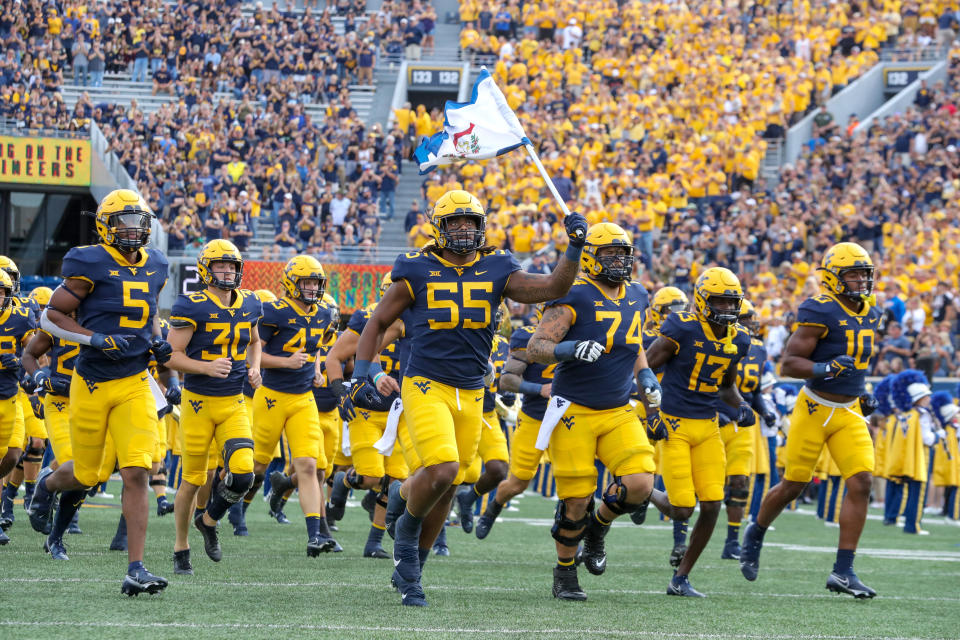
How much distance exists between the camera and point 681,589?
837cm

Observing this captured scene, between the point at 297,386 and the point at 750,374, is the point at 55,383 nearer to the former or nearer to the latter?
the point at 297,386

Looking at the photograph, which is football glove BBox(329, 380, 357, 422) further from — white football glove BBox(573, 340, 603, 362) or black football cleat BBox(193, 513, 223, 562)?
white football glove BBox(573, 340, 603, 362)

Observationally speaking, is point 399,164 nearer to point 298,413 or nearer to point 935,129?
point 935,129

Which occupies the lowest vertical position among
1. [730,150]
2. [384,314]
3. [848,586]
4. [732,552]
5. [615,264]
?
[732,552]

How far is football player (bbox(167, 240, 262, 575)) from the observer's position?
8.93 meters

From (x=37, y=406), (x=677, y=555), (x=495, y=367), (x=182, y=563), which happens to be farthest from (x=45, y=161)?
(x=677, y=555)

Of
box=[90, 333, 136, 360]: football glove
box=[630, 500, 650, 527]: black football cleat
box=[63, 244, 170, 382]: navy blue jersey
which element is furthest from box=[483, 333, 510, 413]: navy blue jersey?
box=[90, 333, 136, 360]: football glove

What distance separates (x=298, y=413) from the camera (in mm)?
10117

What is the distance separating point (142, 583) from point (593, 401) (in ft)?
8.50

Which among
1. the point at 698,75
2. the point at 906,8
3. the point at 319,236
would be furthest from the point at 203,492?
the point at 906,8

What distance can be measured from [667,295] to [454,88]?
19.2 m

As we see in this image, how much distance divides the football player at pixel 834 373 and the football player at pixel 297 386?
3.05 m

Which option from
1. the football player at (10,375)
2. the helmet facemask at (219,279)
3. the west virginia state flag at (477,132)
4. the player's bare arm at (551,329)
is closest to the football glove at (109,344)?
the helmet facemask at (219,279)

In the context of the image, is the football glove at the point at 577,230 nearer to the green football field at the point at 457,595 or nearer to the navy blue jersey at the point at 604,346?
the navy blue jersey at the point at 604,346
